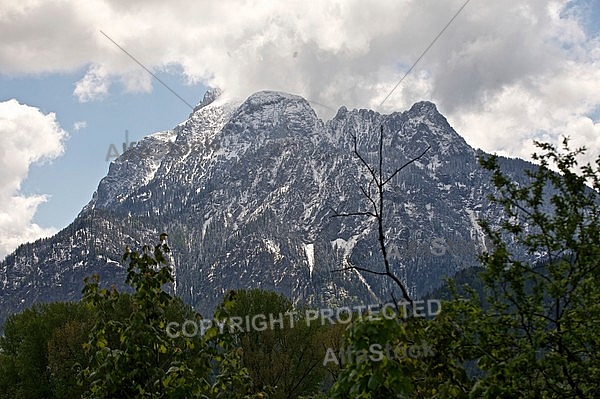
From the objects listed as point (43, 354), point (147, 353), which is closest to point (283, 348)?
point (43, 354)

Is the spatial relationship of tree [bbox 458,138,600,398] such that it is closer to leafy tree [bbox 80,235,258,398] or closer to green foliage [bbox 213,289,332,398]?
leafy tree [bbox 80,235,258,398]

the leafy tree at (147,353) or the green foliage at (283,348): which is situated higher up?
the green foliage at (283,348)

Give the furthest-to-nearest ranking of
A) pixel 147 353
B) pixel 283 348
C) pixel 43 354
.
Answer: pixel 283 348 < pixel 43 354 < pixel 147 353

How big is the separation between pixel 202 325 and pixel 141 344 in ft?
2.65

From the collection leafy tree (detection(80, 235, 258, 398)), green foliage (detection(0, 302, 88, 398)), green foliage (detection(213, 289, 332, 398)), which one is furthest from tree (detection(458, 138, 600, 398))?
green foliage (detection(213, 289, 332, 398))

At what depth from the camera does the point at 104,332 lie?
697 centimetres

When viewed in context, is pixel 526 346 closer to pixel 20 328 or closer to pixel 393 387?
pixel 393 387

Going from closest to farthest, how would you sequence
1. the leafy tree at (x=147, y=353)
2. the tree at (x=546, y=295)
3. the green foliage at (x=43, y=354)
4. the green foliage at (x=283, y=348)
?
the tree at (x=546, y=295) < the leafy tree at (x=147, y=353) < the green foliage at (x=43, y=354) < the green foliage at (x=283, y=348)

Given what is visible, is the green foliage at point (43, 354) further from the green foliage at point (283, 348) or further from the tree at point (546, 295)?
the tree at point (546, 295)

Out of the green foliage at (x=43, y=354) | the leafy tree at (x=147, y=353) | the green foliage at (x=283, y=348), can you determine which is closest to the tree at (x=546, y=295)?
the leafy tree at (x=147, y=353)

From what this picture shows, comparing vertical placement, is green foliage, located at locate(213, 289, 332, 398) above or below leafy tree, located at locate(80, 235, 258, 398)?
above

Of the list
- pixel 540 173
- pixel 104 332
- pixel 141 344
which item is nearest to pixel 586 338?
pixel 540 173

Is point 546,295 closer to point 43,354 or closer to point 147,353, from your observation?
point 147,353

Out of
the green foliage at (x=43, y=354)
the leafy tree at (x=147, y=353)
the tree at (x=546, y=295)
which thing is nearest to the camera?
the tree at (x=546, y=295)
